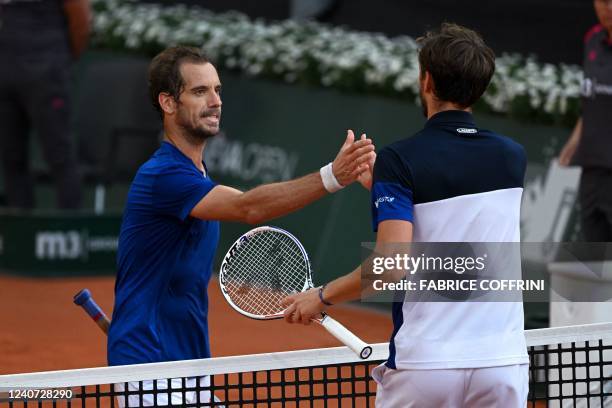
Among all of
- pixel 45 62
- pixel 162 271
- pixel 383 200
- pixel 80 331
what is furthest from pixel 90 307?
pixel 45 62

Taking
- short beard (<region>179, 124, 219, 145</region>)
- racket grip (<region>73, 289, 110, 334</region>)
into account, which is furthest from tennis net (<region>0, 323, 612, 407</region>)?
short beard (<region>179, 124, 219, 145</region>)

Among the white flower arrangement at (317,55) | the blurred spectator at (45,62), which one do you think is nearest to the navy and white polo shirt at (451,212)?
the white flower arrangement at (317,55)

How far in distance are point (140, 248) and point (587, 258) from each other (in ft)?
12.4

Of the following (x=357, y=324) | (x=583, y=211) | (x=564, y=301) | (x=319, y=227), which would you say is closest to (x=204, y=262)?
(x=564, y=301)

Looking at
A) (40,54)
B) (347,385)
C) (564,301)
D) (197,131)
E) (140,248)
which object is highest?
(40,54)

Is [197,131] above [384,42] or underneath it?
underneath

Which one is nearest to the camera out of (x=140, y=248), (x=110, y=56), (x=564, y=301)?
(x=140, y=248)

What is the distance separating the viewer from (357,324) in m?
8.45

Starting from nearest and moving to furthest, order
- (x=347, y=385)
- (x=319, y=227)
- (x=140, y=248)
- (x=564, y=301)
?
1. (x=140, y=248)
2. (x=564, y=301)
3. (x=347, y=385)
4. (x=319, y=227)

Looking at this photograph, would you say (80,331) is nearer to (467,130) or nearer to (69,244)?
(69,244)

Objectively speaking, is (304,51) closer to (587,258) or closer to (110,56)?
(110,56)

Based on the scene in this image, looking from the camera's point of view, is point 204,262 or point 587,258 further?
point 587,258

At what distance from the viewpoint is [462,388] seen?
329 cm

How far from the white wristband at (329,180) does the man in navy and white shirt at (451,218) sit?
0.49 meters
